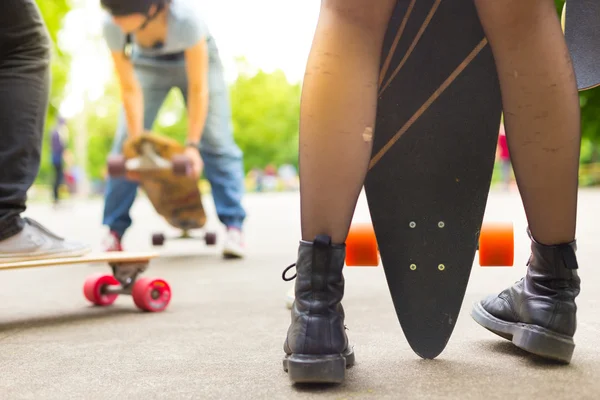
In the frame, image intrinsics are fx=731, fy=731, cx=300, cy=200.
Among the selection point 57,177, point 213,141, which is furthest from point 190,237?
point 57,177

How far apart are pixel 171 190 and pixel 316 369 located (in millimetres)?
3225

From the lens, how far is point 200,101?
4207mm

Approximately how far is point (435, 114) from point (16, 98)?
131cm

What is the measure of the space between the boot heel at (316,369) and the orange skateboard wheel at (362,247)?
352 mm

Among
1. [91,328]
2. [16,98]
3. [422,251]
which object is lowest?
[91,328]

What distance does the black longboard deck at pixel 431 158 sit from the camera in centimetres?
156

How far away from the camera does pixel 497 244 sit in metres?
1.71

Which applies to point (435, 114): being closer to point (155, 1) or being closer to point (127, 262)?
point (127, 262)

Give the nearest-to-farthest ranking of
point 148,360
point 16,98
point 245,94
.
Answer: point 148,360 → point 16,98 → point 245,94

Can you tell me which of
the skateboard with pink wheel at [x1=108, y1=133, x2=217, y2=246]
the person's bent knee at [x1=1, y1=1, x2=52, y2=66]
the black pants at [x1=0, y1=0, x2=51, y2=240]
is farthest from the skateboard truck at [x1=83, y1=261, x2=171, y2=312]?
the skateboard with pink wheel at [x1=108, y1=133, x2=217, y2=246]

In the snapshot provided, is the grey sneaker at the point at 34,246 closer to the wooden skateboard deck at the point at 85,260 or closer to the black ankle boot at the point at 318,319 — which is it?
the wooden skateboard deck at the point at 85,260

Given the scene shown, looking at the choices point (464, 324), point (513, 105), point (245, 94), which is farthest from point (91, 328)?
point (245, 94)

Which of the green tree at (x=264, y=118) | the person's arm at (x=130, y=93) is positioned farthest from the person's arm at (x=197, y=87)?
the green tree at (x=264, y=118)

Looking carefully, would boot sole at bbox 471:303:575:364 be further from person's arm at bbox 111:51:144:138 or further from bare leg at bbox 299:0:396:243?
person's arm at bbox 111:51:144:138
